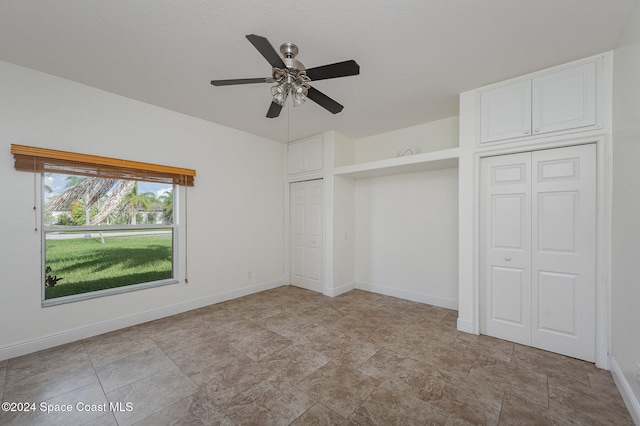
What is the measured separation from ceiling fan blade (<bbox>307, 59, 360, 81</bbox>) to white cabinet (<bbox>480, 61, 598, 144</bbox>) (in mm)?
1844

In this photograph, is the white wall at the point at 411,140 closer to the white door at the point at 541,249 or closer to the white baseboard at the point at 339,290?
the white door at the point at 541,249

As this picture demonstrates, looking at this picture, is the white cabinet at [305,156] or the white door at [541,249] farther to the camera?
the white cabinet at [305,156]

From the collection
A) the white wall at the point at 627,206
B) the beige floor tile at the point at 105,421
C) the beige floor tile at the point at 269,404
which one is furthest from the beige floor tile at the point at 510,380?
the beige floor tile at the point at 105,421

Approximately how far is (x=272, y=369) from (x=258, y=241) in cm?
257

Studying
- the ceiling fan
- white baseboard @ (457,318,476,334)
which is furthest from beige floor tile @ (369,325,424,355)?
the ceiling fan

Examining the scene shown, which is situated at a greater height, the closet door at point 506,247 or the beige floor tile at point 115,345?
the closet door at point 506,247

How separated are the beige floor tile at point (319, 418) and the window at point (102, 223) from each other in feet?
8.68

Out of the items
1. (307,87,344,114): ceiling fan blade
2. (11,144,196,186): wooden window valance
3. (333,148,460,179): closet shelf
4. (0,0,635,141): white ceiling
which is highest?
(0,0,635,141): white ceiling

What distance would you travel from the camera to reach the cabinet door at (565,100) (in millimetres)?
2234

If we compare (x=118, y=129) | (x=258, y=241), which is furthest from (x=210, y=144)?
(x=258, y=241)

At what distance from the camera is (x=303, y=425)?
1.59m

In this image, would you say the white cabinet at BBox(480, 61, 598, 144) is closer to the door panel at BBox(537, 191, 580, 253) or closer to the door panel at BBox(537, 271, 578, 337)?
the door panel at BBox(537, 191, 580, 253)

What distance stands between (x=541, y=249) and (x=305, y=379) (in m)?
2.60

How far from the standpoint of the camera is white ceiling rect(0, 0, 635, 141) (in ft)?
5.74
